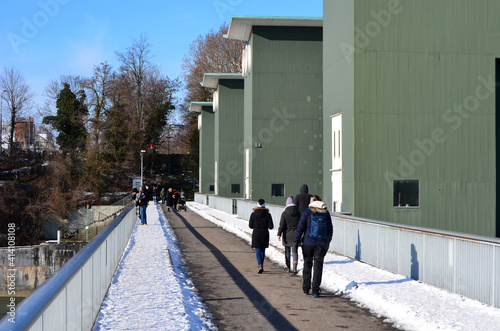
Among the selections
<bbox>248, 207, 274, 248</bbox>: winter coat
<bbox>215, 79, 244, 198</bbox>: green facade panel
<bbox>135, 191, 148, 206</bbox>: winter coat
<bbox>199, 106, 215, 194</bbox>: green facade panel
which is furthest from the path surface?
<bbox>199, 106, 215, 194</bbox>: green facade panel

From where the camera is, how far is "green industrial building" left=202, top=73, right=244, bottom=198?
5878 cm

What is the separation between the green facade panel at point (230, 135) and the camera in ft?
193

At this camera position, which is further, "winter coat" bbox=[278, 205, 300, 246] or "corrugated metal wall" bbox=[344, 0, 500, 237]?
"corrugated metal wall" bbox=[344, 0, 500, 237]

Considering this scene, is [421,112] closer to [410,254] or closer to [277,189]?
[410,254]

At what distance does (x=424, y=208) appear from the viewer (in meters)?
25.8

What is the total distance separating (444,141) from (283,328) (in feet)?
58.9

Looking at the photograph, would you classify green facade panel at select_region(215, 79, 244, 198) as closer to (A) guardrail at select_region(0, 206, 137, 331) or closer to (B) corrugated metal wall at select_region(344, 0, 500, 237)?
(B) corrugated metal wall at select_region(344, 0, 500, 237)

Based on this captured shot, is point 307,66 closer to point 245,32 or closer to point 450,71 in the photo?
point 245,32

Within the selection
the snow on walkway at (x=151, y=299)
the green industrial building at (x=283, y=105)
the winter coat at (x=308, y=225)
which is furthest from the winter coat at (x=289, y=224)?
the green industrial building at (x=283, y=105)

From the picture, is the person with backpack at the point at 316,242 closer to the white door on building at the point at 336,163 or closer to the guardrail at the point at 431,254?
the guardrail at the point at 431,254

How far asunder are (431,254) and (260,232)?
4.60 meters

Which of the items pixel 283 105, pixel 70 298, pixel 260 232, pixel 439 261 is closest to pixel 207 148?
pixel 283 105

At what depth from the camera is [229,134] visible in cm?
5925

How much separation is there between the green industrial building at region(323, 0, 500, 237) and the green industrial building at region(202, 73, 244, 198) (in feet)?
107
